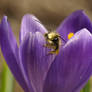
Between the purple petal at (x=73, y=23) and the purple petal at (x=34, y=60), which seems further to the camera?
the purple petal at (x=73, y=23)

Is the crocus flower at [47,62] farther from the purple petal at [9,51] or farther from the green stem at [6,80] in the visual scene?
the green stem at [6,80]

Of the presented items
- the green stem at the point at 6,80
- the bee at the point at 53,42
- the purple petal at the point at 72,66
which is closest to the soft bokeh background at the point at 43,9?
the green stem at the point at 6,80

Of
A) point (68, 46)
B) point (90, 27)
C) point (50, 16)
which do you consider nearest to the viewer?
point (68, 46)

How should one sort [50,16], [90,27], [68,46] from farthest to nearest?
[50,16] → [90,27] → [68,46]

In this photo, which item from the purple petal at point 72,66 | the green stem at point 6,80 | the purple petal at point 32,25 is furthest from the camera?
the green stem at point 6,80

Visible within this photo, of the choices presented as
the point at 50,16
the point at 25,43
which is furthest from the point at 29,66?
the point at 50,16

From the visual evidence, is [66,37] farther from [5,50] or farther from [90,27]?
[5,50]

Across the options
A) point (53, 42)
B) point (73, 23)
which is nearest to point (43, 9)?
point (73, 23)
